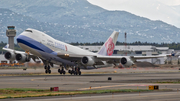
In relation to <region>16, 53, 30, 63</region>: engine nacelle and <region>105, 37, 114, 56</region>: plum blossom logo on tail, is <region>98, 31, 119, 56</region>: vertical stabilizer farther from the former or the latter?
<region>16, 53, 30, 63</region>: engine nacelle

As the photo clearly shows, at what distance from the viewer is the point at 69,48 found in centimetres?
7138

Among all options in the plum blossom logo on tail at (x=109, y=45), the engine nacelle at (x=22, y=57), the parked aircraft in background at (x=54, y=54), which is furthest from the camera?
the plum blossom logo on tail at (x=109, y=45)

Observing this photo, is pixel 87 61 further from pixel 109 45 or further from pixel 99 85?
pixel 99 85

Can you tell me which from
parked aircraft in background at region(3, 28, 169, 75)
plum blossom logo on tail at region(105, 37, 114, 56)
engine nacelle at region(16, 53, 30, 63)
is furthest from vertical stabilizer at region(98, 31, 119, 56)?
engine nacelle at region(16, 53, 30, 63)

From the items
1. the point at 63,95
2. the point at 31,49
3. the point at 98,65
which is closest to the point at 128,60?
the point at 98,65

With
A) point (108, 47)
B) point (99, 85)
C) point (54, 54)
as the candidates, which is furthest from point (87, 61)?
point (99, 85)

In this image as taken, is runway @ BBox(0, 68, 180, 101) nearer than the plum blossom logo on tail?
Yes

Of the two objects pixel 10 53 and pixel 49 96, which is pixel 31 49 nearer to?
pixel 10 53

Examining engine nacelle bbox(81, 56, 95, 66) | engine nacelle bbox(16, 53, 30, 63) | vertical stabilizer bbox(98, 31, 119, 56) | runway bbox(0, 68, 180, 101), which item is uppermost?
vertical stabilizer bbox(98, 31, 119, 56)

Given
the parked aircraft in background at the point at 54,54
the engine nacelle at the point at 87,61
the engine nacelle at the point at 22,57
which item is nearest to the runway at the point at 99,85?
the parked aircraft in background at the point at 54,54

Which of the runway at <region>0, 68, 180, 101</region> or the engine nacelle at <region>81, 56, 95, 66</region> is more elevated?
the engine nacelle at <region>81, 56, 95, 66</region>

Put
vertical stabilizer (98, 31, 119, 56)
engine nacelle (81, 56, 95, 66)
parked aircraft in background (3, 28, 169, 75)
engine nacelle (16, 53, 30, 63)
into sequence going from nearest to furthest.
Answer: parked aircraft in background (3, 28, 169, 75) → engine nacelle (81, 56, 95, 66) → engine nacelle (16, 53, 30, 63) → vertical stabilizer (98, 31, 119, 56)

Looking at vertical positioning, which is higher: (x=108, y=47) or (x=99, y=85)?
(x=108, y=47)

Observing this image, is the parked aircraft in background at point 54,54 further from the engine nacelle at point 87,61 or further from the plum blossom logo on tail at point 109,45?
the plum blossom logo on tail at point 109,45
